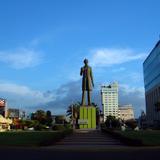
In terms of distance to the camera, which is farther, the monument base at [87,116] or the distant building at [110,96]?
the distant building at [110,96]

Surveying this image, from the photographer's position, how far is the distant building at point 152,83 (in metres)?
113

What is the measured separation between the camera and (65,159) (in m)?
18.5

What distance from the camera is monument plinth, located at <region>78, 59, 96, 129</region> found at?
54.8 meters

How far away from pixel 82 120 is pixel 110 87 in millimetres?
124616

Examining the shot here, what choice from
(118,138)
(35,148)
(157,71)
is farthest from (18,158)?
(157,71)

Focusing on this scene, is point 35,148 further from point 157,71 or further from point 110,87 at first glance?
point 110,87

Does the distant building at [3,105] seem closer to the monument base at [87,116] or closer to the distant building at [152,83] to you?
the distant building at [152,83]

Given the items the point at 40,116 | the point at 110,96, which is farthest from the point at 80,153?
the point at 110,96

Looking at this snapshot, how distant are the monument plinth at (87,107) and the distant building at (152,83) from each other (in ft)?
163

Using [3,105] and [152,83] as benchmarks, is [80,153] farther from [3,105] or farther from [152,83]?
[3,105]

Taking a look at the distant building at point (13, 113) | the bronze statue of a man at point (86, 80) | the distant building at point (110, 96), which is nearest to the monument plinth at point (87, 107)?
the bronze statue of a man at point (86, 80)

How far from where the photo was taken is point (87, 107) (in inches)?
2151

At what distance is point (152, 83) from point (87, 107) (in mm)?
70629

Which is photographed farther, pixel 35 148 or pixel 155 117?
pixel 155 117
